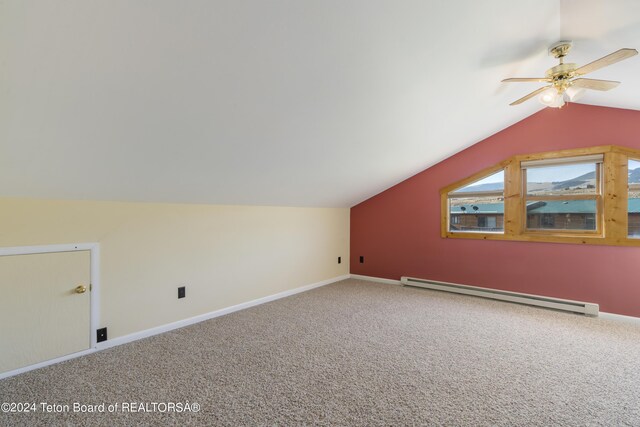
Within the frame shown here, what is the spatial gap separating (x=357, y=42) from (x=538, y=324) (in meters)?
3.08

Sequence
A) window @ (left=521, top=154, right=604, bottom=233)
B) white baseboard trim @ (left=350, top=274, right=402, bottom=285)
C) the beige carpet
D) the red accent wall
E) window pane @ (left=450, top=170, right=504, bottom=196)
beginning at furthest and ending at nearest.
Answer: white baseboard trim @ (left=350, top=274, right=402, bottom=285) < window pane @ (left=450, top=170, right=504, bottom=196) < window @ (left=521, top=154, right=604, bottom=233) < the red accent wall < the beige carpet

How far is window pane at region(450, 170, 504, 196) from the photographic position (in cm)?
387

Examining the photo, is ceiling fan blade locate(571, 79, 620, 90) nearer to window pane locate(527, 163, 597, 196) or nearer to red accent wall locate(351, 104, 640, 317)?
red accent wall locate(351, 104, 640, 317)

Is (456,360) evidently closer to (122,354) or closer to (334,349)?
(334,349)

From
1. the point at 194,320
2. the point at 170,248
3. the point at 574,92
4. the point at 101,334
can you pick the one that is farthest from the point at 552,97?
the point at 101,334

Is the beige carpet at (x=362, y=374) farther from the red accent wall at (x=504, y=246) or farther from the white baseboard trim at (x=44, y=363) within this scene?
the red accent wall at (x=504, y=246)

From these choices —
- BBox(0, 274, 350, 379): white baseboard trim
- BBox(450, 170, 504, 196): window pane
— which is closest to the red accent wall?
BBox(450, 170, 504, 196): window pane

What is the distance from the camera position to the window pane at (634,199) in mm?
3088

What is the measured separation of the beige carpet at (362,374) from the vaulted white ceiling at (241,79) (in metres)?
1.26

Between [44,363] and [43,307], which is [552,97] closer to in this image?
[43,307]

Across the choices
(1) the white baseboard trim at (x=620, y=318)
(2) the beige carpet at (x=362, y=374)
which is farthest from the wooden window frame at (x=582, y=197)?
(2) the beige carpet at (x=362, y=374)

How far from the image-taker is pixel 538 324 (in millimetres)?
2945

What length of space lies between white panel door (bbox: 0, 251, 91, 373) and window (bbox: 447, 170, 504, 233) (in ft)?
13.5

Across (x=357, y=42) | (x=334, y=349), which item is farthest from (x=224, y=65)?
(x=334, y=349)
